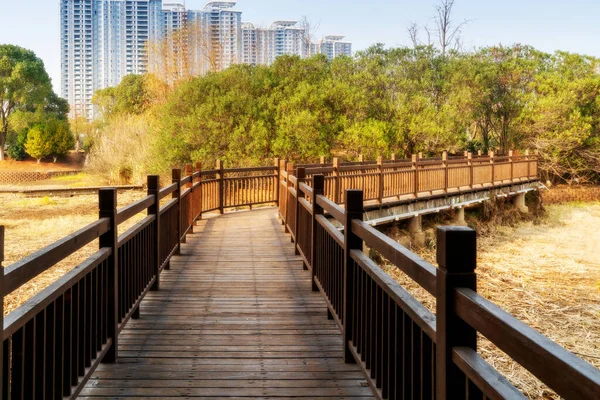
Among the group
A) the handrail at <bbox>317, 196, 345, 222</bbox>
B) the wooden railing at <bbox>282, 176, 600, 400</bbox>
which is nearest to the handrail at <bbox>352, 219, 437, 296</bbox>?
the wooden railing at <bbox>282, 176, 600, 400</bbox>

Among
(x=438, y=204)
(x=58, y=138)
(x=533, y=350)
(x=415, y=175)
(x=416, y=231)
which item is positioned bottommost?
(x=416, y=231)

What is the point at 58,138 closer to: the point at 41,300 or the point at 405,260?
the point at 41,300

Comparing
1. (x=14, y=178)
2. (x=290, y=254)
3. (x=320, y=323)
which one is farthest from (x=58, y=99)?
(x=320, y=323)

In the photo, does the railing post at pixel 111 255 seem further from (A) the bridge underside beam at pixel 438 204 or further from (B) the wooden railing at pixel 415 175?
(A) the bridge underside beam at pixel 438 204

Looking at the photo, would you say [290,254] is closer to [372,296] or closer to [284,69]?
[372,296]

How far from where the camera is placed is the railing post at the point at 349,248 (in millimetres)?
4195

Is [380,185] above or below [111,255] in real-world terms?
above

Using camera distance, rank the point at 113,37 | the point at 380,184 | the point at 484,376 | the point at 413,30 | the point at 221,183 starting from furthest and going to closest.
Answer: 1. the point at 113,37
2. the point at 413,30
3. the point at 380,184
4. the point at 221,183
5. the point at 484,376

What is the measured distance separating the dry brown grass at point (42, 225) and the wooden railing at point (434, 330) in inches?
260

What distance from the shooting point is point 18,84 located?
187ft

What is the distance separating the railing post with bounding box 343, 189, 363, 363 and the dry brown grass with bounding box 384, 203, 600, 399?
10.2 feet

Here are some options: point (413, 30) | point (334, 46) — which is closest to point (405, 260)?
point (413, 30)

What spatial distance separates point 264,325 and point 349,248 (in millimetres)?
1556

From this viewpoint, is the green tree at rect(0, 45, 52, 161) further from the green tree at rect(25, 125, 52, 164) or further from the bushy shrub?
the green tree at rect(25, 125, 52, 164)
